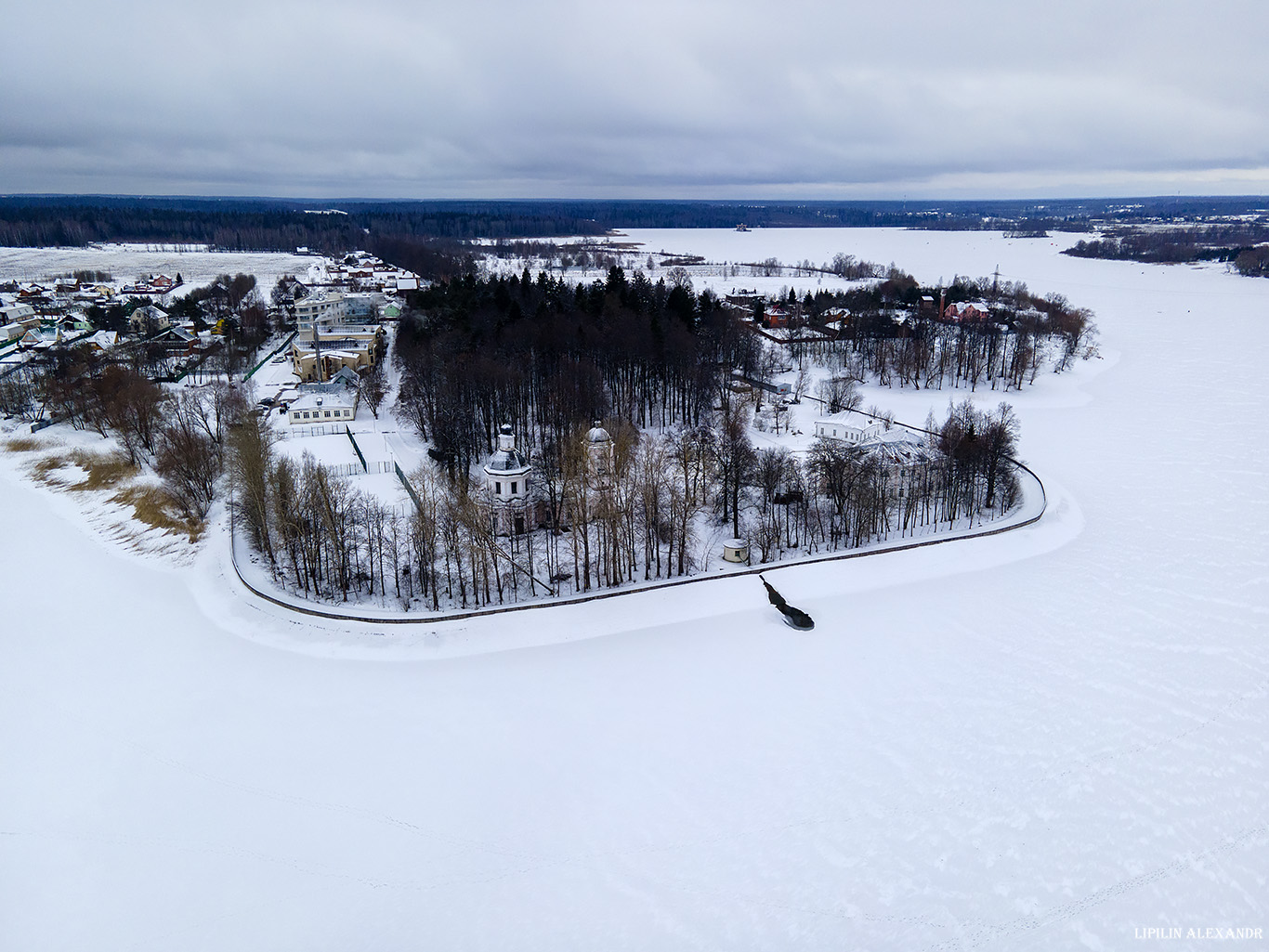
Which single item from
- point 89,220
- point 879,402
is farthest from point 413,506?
point 89,220

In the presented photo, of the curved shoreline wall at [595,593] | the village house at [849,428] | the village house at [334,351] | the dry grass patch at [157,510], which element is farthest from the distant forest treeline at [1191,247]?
the dry grass patch at [157,510]

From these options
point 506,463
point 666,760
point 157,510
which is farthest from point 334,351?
point 666,760

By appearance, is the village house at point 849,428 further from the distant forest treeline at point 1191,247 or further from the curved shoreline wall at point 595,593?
the distant forest treeline at point 1191,247

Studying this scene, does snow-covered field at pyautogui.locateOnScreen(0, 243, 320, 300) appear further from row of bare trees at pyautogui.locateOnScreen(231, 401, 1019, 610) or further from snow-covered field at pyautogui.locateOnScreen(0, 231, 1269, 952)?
snow-covered field at pyautogui.locateOnScreen(0, 231, 1269, 952)

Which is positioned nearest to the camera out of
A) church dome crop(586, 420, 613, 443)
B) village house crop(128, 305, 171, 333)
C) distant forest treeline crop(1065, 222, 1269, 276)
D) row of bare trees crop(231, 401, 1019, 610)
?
row of bare trees crop(231, 401, 1019, 610)

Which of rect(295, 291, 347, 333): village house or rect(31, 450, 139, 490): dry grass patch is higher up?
rect(295, 291, 347, 333): village house

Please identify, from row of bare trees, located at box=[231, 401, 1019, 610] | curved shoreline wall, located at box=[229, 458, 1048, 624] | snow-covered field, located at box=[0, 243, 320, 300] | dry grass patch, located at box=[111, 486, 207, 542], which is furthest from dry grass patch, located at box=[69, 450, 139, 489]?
snow-covered field, located at box=[0, 243, 320, 300]

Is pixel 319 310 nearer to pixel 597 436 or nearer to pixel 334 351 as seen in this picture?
pixel 334 351
